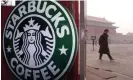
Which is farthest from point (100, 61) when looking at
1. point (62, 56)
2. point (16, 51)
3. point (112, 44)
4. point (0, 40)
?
point (0, 40)

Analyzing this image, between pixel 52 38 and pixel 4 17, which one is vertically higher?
pixel 4 17

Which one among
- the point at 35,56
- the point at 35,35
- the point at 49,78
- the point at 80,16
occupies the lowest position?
the point at 49,78

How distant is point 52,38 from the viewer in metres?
0.98

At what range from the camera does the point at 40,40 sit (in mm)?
1000

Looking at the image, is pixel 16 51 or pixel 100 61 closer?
pixel 16 51

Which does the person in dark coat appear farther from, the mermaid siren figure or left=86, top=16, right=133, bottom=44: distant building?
the mermaid siren figure

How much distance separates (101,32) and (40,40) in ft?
1.18

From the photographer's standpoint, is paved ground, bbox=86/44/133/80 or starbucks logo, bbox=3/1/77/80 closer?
starbucks logo, bbox=3/1/77/80

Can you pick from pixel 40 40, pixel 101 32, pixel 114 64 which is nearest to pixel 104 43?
pixel 101 32

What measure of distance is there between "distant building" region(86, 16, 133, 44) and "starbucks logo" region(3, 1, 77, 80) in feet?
0.48

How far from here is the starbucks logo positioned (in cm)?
97

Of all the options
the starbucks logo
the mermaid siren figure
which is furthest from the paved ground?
the mermaid siren figure

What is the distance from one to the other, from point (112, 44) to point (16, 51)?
22.3 inches

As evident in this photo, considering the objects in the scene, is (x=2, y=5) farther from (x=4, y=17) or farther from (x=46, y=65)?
(x=46, y=65)
